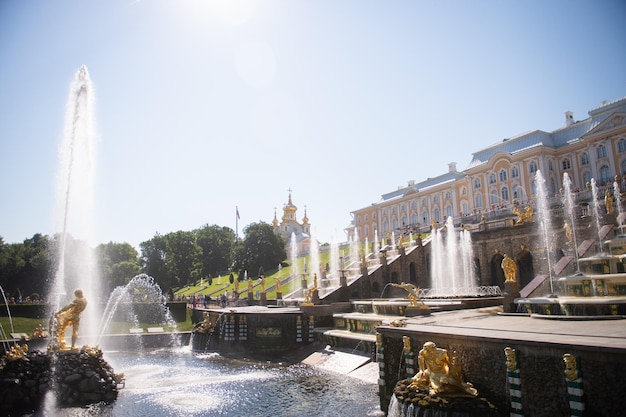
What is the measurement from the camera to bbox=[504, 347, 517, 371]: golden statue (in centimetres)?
849

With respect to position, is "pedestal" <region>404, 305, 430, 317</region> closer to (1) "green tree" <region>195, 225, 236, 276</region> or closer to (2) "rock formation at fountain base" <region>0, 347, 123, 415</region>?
(2) "rock formation at fountain base" <region>0, 347, 123, 415</region>

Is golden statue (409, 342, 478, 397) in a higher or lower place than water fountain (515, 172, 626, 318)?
lower

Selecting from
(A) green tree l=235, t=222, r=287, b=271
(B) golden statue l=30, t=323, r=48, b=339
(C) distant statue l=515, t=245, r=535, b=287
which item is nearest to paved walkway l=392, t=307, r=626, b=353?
(C) distant statue l=515, t=245, r=535, b=287

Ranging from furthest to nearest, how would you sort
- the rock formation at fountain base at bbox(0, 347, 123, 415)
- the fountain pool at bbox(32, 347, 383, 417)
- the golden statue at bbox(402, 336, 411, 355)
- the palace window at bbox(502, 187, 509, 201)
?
the palace window at bbox(502, 187, 509, 201), the rock formation at fountain base at bbox(0, 347, 123, 415), the fountain pool at bbox(32, 347, 383, 417), the golden statue at bbox(402, 336, 411, 355)

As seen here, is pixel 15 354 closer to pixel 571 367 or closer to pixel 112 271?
pixel 571 367

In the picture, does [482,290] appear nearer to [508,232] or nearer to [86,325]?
[508,232]

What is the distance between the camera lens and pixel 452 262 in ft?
104

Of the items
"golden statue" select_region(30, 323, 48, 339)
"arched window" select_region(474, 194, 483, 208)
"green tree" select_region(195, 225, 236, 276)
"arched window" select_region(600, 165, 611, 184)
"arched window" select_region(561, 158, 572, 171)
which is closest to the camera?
"golden statue" select_region(30, 323, 48, 339)

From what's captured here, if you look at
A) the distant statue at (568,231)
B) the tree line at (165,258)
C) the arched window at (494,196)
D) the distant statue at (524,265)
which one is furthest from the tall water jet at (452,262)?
the tree line at (165,258)

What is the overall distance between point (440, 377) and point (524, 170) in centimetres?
4949

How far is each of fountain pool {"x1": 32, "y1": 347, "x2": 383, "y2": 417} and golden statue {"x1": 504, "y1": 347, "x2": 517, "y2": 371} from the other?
443cm

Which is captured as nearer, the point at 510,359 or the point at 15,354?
the point at 510,359

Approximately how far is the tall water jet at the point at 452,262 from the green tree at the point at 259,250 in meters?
41.0

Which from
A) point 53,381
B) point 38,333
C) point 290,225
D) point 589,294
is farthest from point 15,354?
point 290,225
